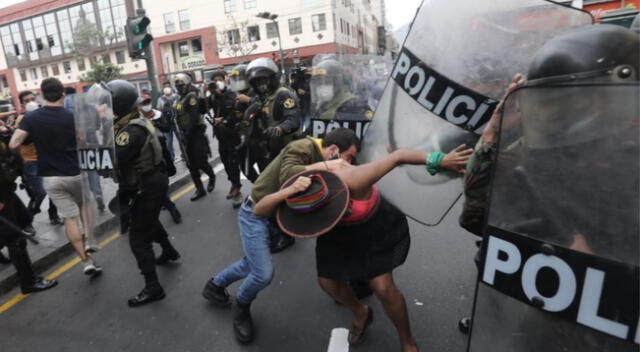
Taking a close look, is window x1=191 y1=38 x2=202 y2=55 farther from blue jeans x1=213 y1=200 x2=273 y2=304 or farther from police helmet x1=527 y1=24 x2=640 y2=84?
police helmet x1=527 y1=24 x2=640 y2=84

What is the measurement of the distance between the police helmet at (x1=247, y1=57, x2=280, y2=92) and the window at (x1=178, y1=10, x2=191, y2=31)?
3824 cm

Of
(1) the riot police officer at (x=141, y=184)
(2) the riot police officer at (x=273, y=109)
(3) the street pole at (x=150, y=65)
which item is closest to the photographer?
(1) the riot police officer at (x=141, y=184)

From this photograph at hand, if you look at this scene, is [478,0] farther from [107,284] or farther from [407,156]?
[107,284]

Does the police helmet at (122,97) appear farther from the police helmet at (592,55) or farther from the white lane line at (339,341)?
the police helmet at (592,55)

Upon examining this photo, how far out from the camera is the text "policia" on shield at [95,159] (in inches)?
118

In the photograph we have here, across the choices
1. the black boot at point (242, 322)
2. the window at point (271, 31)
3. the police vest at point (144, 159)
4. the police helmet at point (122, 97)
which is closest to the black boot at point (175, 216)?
the police vest at point (144, 159)

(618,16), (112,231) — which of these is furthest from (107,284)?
(618,16)

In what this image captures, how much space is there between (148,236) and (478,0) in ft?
9.42

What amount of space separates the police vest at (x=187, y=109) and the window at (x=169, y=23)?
1493 inches

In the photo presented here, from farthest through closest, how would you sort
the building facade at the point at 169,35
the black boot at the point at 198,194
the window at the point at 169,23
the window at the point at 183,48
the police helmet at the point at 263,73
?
the window at the point at 183,48
the window at the point at 169,23
the building facade at the point at 169,35
the black boot at the point at 198,194
the police helmet at the point at 263,73

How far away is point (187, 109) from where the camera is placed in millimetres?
5688

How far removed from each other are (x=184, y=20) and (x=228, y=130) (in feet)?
124

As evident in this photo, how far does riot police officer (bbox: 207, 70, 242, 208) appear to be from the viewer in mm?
5594

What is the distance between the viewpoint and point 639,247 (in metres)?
Result: 0.88
